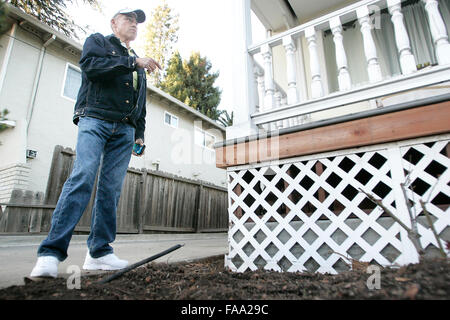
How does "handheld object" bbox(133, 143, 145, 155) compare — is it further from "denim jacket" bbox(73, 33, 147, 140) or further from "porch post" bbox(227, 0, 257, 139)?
"porch post" bbox(227, 0, 257, 139)

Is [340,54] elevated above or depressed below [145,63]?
above

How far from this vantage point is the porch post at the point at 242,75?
2.44m

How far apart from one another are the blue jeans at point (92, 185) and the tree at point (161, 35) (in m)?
14.7

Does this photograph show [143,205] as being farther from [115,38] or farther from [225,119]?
[225,119]

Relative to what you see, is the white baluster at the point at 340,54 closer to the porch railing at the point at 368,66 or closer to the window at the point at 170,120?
the porch railing at the point at 368,66

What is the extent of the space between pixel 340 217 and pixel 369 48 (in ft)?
4.55

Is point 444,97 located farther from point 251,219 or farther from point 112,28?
point 112,28

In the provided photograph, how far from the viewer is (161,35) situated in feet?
52.3

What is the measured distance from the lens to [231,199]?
2.22 metres

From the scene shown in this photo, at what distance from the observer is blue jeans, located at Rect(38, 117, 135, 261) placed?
1.40 meters

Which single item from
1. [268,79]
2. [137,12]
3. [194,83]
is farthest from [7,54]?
[194,83]

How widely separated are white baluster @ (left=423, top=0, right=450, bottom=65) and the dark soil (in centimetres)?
160

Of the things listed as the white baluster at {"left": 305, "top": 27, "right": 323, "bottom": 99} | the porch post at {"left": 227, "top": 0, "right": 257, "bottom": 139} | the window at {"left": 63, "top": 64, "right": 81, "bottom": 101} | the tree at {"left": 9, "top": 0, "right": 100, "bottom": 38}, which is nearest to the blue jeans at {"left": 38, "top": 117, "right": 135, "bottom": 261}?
the porch post at {"left": 227, "top": 0, "right": 257, "bottom": 139}

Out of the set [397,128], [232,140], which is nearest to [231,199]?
[232,140]
